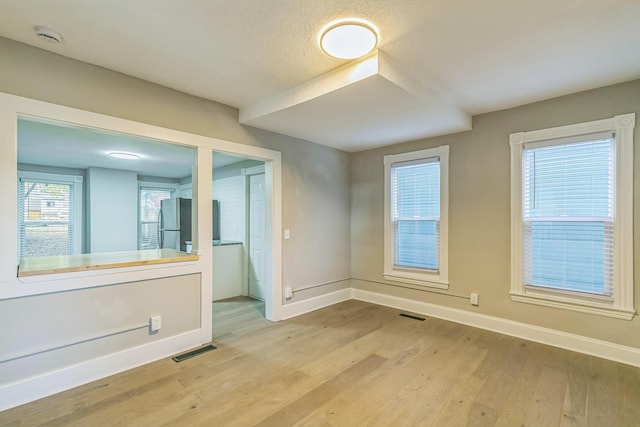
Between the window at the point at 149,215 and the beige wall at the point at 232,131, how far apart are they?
4519mm

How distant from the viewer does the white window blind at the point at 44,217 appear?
541 centimetres

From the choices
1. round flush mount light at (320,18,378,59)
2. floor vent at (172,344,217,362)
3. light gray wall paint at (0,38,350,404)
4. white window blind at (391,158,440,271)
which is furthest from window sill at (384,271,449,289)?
round flush mount light at (320,18,378,59)

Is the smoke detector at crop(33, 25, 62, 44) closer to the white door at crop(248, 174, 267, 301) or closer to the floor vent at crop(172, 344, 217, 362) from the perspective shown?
the floor vent at crop(172, 344, 217, 362)

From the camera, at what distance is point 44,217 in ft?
18.4

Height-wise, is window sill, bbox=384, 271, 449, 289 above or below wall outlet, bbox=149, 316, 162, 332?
above

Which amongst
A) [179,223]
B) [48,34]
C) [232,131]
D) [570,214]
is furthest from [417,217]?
[179,223]

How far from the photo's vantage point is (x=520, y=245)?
320cm

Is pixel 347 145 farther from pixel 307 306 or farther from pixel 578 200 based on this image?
pixel 578 200

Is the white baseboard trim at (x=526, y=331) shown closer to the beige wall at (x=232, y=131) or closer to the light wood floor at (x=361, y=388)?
the light wood floor at (x=361, y=388)

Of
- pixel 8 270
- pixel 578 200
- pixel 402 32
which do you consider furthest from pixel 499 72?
pixel 8 270

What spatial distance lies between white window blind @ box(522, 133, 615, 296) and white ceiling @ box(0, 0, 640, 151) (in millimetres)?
605

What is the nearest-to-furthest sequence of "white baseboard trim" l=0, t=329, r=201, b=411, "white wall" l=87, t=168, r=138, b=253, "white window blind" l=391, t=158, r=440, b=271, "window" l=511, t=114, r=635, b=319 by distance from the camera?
"white baseboard trim" l=0, t=329, r=201, b=411 < "window" l=511, t=114, r=635, b=319 < "white window blind" l=391, t=158, r=440, b=271 < "white wall" l=87, t=168, r=138, b=253

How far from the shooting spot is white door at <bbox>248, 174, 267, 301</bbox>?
15.6 ft

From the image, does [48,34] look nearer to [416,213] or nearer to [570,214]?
[416,213]
